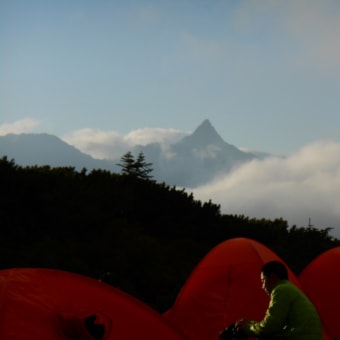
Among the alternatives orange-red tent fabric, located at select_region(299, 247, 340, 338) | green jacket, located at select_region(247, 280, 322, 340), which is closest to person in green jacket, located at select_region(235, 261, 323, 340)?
green jacket, located at select_region(247, 280, 322, 340)

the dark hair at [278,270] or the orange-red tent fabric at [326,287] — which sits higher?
the dark hair at [278,270]

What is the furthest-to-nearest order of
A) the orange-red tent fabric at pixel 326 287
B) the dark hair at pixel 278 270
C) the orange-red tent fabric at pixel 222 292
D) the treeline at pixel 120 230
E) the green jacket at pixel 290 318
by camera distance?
the treeline at pixel 120 230 → the orange-red tent fabric at pixel 326 287 → the orange-red tent fabric at pixel 222 292 → the dark hair at pixel 278 270 → the green jacket at pixel 290 318

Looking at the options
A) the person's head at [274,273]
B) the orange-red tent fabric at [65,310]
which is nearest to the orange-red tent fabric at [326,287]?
the orange-red tent fabric at [65,310]

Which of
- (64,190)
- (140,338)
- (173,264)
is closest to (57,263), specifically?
(173,264)

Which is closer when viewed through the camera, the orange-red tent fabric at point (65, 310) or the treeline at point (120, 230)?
the orange-red tent fabric at point (65, 310)

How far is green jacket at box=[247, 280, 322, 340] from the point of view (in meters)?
4.82

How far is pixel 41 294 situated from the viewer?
5.38m

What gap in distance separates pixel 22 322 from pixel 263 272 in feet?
6.94

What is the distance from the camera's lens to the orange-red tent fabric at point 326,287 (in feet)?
35.2

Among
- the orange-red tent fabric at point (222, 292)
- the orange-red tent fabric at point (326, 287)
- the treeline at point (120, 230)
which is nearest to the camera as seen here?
the orange-red tent fabric at point (222, 292)

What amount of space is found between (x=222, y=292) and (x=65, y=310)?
4.43m

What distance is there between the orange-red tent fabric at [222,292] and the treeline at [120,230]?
175cm

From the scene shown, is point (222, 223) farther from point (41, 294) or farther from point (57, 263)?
point (41, 294)

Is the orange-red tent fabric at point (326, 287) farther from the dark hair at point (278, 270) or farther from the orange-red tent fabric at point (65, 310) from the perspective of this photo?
the dark hair at point (278, 270)
